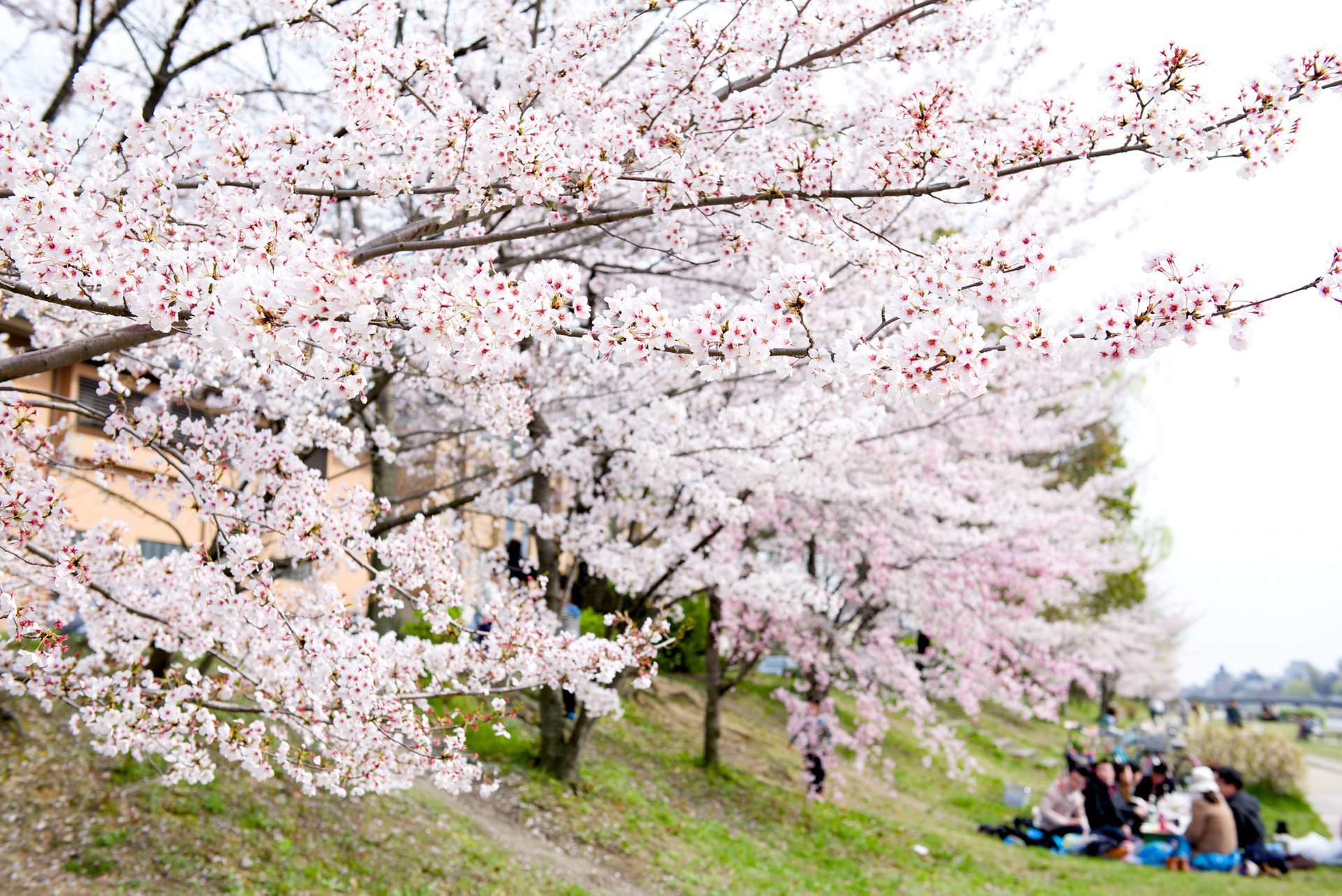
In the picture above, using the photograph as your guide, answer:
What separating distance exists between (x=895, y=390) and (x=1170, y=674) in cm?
4674

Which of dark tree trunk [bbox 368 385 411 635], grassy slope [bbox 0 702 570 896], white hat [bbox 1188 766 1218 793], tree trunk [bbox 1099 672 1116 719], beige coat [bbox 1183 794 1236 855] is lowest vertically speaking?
tree trunk [bbox 1099 672 1116 719]

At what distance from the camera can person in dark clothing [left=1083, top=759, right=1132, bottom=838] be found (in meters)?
11.0

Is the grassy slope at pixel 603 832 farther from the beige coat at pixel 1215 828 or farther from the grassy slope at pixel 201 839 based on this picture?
the beige coat at pixel 1215 828

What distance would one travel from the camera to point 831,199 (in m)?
3.88

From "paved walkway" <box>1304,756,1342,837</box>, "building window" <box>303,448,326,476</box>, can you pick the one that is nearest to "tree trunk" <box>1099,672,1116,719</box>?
"paved walkway" <box>1304,756,1342,837</box>

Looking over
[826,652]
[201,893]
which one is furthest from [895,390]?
[826,652]

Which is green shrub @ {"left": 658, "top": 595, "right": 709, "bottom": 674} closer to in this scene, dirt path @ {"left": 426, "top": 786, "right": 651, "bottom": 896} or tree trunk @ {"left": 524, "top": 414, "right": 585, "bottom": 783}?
tree trunk @ {"left": 524, "top": 414, "right": 585, "bottom": 783}

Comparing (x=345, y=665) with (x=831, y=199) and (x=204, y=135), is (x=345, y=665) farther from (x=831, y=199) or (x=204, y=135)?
(x=831, y=199)

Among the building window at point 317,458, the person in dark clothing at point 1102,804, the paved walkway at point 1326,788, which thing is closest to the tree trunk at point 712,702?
the person in dark clothing at point 1102,804

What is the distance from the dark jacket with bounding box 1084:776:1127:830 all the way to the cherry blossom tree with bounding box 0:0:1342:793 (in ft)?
22.2

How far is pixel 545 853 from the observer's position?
7.28 meters

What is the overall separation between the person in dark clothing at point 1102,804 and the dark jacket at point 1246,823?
4.19 ft

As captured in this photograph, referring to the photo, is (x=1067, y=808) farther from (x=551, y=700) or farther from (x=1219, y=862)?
(x=551, y=700)

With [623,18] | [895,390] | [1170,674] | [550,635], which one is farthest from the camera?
[1170,674]
